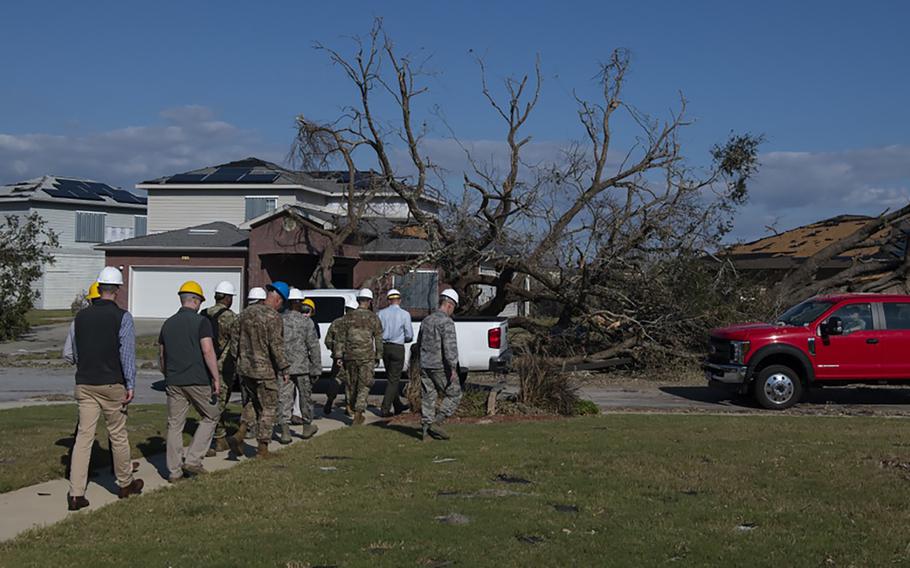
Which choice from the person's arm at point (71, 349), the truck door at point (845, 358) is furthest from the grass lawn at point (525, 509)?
the truck door at point (845, 358)

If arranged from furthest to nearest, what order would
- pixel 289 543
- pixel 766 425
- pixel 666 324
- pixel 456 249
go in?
pixel 456 249, pixel 666 324, pixel 766 425, pixel 289 543

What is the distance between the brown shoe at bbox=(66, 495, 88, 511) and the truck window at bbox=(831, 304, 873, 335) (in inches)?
496

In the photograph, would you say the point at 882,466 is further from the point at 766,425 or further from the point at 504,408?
the point at 504,408

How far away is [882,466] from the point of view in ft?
31.8

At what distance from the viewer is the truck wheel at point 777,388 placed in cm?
1630

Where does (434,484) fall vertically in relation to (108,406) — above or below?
below

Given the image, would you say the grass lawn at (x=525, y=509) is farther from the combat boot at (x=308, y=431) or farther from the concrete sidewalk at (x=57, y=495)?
the combat boot at (x=308, y=431)

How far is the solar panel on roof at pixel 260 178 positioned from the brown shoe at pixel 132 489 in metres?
37.2

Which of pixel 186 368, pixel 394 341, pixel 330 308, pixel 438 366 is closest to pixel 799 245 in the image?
pixel 330 308

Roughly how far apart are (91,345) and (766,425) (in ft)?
29.8

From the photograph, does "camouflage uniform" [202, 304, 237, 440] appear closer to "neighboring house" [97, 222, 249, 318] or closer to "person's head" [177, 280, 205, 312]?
"person's head" [177, 280, 205, 312]

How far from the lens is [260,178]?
45.6m

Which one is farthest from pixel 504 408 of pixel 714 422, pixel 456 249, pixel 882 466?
pixel 456 249

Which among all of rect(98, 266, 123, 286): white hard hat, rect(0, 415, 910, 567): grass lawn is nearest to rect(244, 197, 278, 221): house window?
rect(0, 415, 910, 567): grass lawn
